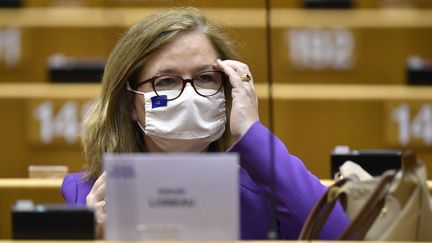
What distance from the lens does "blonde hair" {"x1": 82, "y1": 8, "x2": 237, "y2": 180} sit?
104 inches

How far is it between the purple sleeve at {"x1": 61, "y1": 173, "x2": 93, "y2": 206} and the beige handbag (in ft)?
1.97

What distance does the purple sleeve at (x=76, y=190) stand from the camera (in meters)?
2.59

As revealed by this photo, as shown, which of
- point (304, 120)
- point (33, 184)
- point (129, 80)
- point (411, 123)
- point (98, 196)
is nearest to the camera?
point (98, 196)

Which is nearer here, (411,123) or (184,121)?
(184,121)

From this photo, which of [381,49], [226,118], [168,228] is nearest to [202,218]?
[168,228]

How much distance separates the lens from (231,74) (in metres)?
2.60

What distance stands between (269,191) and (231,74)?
27cm

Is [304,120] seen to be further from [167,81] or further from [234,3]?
[167,81]

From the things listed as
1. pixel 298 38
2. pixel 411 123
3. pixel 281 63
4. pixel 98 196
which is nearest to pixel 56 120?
pixel 281 63

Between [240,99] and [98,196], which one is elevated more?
[240,99]

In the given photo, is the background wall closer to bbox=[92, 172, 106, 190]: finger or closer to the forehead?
the forehead

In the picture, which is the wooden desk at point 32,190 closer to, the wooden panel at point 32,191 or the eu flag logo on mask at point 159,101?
the wooden panel at point 32,191

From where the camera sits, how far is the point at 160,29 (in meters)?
2.63


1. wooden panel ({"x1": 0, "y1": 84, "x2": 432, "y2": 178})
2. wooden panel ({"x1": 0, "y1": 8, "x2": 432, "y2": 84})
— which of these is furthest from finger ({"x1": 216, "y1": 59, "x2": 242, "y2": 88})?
wooden panel ({"x1": 0, "y1": 8, "x2": 432, "y2": 84})
